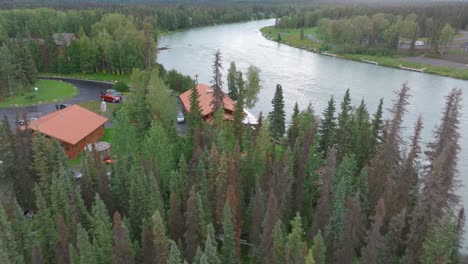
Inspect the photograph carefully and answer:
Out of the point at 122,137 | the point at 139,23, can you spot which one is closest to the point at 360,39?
the point at 139,23

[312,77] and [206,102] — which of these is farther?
[312,77]

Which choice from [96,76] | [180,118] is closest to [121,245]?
[180,118]

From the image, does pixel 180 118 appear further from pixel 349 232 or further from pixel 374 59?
pixel 374 59

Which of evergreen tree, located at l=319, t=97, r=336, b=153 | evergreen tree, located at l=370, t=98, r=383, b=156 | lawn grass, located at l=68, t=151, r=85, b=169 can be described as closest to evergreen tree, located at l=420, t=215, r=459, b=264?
evergreen tree, located at l=370, t=98, r=383, b=156

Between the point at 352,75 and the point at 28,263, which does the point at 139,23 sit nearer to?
the point at 352,75

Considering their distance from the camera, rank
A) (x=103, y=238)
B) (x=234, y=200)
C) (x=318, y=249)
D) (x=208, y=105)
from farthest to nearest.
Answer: (x=208, y=105), (x=234, y=200), (x=103, y=238), (x=318, y=249)

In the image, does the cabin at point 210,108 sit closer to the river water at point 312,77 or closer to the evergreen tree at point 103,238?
the river water at point 312,77

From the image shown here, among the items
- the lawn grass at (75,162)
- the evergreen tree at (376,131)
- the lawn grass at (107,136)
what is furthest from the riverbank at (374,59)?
the lawn grass at (75,162)
